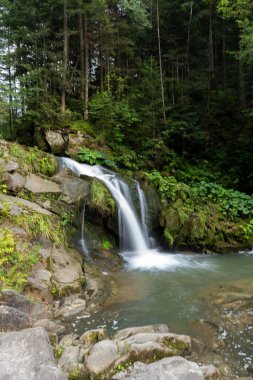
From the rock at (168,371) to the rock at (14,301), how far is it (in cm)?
182

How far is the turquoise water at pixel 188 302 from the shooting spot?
4.13 m

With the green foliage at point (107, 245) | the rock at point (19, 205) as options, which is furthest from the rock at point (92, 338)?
the green foliage at point (107, 245)

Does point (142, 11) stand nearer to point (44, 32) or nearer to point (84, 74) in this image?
point (84, 74)

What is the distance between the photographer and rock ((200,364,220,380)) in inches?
119

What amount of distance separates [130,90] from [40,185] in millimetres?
10131

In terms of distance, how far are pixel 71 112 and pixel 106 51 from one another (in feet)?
13.3

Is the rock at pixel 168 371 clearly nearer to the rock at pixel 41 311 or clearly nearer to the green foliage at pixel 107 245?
the rock at pixel 41 311

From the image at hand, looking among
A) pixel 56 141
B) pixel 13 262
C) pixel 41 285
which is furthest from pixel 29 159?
pixel 41 285

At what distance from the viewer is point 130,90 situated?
1574 cm

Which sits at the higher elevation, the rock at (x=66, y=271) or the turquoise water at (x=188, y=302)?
the rock at (x=66, y=271)

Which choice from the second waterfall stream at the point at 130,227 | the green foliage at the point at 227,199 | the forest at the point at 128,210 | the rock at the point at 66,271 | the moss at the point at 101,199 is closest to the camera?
the forest at the point at 128,210

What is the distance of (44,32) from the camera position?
37.5 feet

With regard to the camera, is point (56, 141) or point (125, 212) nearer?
point (125, 212)

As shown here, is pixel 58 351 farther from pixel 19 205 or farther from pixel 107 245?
pixel 107 245
